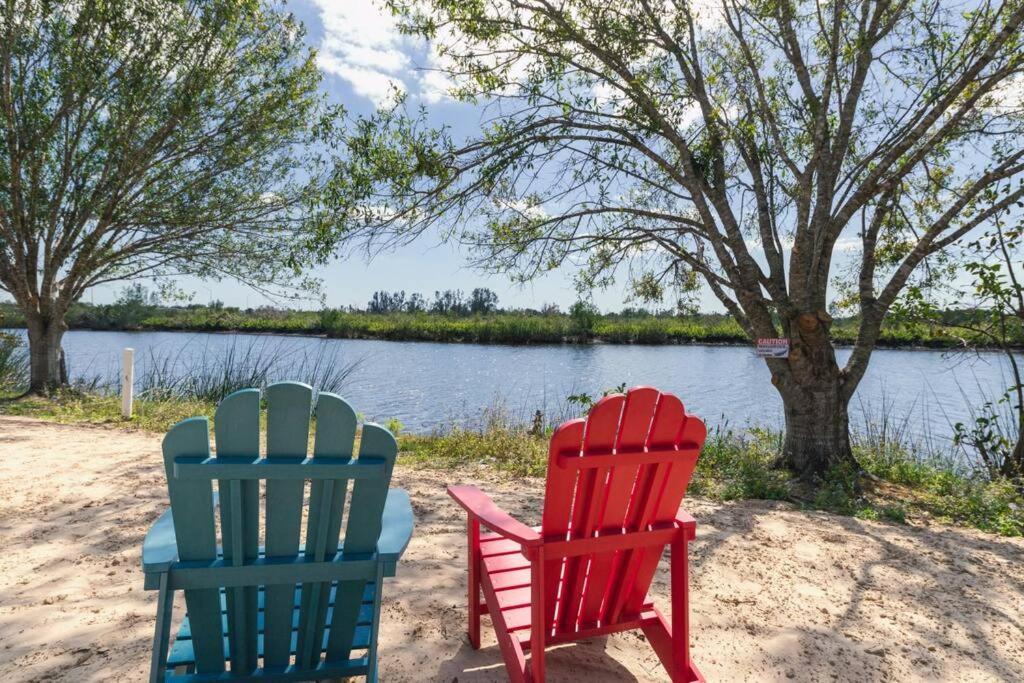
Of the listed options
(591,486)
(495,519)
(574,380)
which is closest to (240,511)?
(495,519)

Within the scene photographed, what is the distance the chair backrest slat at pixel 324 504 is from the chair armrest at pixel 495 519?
51cm

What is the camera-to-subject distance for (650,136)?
6559 mm

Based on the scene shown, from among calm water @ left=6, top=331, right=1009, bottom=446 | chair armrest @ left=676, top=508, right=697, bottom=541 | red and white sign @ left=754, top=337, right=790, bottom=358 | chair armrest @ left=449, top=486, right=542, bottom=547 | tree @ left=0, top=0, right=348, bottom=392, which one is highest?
tree @ left=0, top=0, right=348, bottom=392

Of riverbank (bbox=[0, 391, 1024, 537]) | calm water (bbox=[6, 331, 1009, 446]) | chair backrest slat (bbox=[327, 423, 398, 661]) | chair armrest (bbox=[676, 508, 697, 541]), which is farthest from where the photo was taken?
calm water (bbox=[6, 331, 1009, 446])

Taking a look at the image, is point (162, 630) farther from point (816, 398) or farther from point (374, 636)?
point (816, 398)

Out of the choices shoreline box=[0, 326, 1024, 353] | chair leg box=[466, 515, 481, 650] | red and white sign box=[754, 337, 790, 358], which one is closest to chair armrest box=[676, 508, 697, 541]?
chair leg box=[466, 515, 481, 650]

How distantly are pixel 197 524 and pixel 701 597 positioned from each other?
236cm

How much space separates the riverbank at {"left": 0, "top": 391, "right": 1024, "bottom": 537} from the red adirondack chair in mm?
3054

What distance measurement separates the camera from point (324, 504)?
1.69 meters

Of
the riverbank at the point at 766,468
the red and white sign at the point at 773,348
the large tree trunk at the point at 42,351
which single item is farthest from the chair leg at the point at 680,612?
the large tree trunk at the point at 42,351

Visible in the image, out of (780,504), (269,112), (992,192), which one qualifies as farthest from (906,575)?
(269,112)

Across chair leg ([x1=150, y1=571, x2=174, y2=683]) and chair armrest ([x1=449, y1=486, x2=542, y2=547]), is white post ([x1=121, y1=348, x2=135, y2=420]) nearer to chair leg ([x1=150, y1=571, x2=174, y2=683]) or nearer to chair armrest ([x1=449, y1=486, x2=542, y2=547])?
chair armrest ([x1=449, y1=486, x2=542, y2=547])

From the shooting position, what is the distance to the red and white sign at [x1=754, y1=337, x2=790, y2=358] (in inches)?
237

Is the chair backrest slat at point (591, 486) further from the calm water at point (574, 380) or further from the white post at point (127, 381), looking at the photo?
the white post at point (127, 381)
